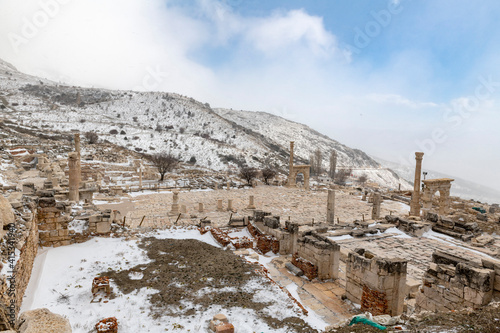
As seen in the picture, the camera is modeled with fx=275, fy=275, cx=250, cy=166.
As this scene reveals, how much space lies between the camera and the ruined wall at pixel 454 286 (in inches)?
232

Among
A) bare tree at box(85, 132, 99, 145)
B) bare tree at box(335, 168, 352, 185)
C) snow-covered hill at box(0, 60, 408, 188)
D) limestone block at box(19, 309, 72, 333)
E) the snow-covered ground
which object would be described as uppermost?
snow-covered hill at box(0, 60, 408, 188)

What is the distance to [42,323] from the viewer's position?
3.37 metres

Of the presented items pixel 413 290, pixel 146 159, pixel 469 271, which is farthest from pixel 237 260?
pixel 146 159

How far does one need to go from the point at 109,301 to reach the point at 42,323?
2629 mm

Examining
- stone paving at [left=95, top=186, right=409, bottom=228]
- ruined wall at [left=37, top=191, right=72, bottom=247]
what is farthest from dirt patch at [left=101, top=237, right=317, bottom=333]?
stone paving at [left=95, top=186, right=409, bottom=228]

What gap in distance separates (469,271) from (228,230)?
26.2ft

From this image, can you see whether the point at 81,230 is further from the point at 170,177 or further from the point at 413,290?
the point at 170,177

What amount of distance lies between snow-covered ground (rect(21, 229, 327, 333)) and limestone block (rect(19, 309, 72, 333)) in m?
1.60

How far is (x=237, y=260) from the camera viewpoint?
829 centimetres

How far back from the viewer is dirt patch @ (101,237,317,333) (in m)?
5.64

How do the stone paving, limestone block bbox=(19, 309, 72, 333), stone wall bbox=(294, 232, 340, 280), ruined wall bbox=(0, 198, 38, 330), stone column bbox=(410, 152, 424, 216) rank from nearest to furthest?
1. limestone block bbox=(19, 309, 72, 333)
2. ruined wall bbox=(0, 198, 38, 330)
3. stone wall bbox=(294, 232, 340, 280)
4. the stone paving
5. stone column bbox=(410, 152, 424, 216)

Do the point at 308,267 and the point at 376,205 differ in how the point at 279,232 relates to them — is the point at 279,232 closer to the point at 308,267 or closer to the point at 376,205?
the point at 308,267

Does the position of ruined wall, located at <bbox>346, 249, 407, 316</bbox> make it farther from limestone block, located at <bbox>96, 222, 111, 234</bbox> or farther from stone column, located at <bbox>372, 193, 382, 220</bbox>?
stone column, located at <bbox>372, 193, 382, 220</bbox>

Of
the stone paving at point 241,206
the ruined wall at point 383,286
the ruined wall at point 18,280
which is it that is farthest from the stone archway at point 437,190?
the ruined wall at point 18,280
